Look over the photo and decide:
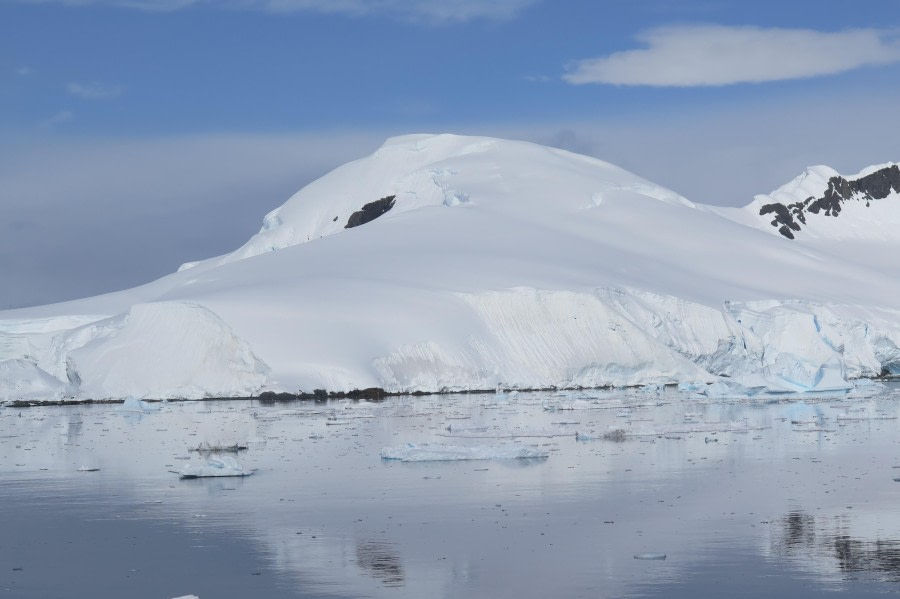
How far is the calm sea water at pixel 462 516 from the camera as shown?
10734 millimetres

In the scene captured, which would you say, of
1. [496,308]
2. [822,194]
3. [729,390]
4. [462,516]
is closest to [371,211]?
[496,308]

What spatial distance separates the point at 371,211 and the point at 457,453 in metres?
64.0

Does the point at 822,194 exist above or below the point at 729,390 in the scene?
above

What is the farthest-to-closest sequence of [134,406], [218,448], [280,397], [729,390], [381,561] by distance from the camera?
[280,397], [729,390], [134,406], [218,448], [381,561]

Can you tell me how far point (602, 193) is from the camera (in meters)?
75.4

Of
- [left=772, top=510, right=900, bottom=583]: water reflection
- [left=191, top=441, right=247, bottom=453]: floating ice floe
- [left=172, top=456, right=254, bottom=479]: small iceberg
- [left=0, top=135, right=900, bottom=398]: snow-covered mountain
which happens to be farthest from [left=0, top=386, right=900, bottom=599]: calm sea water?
[left=0, top=135, right=900, bottom=398]: snow-covered mountain

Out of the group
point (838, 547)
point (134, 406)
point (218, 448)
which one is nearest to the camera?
point (838, 547)

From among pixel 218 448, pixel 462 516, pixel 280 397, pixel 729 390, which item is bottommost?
pixel 462 516

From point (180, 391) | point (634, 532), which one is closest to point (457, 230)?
point (180, 391)

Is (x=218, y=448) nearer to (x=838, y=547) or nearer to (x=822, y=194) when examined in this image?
(x=838, y=547)

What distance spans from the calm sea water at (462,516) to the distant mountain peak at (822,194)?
72.6 meters

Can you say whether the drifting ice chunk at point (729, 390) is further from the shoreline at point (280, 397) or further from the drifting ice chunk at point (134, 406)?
the drifting ice chunk at point (134, 406)

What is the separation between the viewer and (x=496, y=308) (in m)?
51.7

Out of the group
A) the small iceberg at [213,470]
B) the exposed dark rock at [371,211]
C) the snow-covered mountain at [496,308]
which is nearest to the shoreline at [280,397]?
the snow-covered mountain at [496,308]
